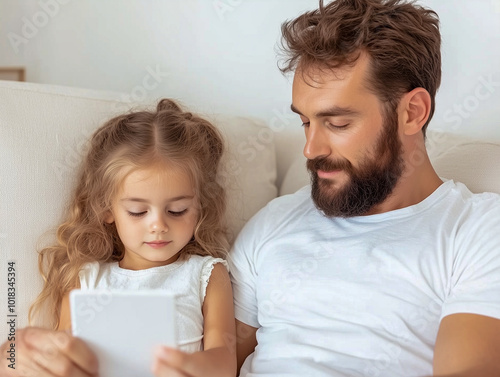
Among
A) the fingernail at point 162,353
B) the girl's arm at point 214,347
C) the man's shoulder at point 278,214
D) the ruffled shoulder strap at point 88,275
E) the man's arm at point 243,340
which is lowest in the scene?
the man's arm at point 243,340

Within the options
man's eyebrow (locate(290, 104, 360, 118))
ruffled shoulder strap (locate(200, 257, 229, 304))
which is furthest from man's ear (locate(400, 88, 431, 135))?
ruffled shoulder strap (locate(200, 257, 229, 304))

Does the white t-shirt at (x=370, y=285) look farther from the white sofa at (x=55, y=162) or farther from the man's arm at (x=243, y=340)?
the white sofa at (x=55, y=162)

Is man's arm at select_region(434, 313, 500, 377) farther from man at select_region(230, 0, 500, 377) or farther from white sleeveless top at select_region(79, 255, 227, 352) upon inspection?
white sleeveless top at select_region(79, 255, 227, 352)

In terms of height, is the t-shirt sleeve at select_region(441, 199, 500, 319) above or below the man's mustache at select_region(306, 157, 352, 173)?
below

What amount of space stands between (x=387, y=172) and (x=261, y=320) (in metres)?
0.45

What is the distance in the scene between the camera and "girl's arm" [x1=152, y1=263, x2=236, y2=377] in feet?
3.73

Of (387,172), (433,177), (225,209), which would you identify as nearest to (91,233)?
(225,209)

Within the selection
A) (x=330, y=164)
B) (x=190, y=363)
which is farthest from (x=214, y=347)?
(x=330, y=164)

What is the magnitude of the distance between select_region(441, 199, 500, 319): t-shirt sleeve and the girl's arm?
46 cm

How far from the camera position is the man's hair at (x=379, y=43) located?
4.46 ft

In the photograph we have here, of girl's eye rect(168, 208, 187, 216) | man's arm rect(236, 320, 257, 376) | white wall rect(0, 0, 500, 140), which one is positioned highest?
white wall rect(0, 0, 500, 140)

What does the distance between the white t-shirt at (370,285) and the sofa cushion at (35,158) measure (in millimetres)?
474

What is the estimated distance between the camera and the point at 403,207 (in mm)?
1417

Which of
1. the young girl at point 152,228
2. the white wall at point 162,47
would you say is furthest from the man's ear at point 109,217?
the white wall at point 162,47
